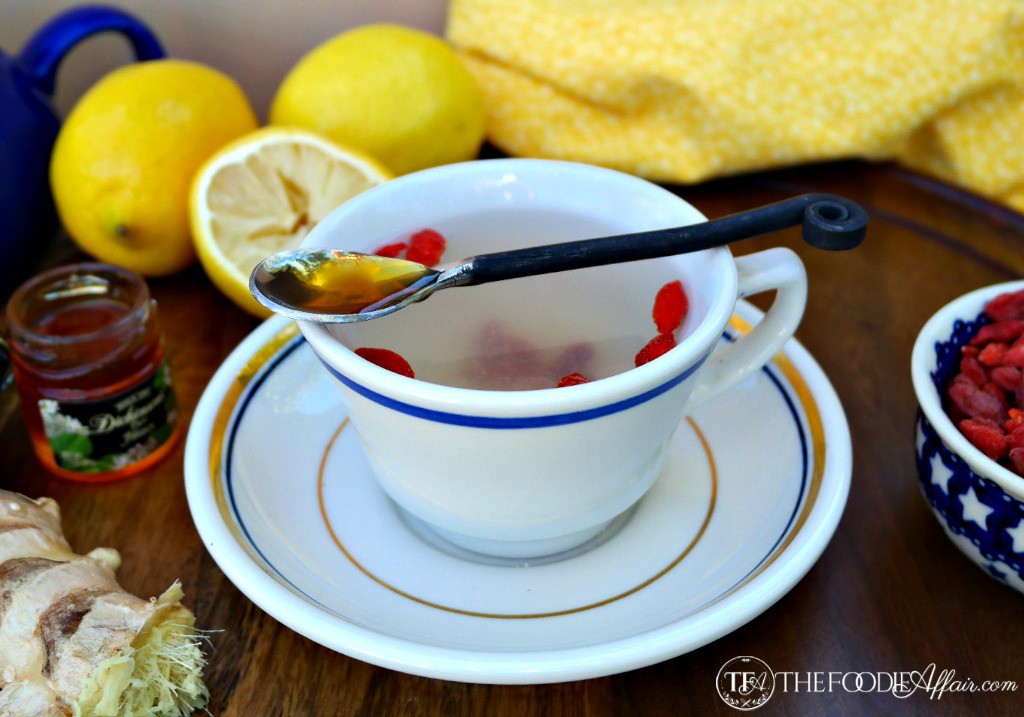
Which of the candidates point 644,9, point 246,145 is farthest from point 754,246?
point 246,145

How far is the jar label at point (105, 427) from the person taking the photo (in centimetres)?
72

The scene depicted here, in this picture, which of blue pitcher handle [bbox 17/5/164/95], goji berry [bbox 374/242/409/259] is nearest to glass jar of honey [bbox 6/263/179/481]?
goji berry [bbox 374/242/409/259]

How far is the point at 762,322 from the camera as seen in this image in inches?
26.1

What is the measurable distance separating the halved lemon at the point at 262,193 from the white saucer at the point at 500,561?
0.54 ft

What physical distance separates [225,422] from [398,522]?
154 millimetres

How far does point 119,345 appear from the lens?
732 millimetres

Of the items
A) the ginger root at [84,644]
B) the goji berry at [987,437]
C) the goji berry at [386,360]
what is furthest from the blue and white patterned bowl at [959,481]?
the ginger root at [84,644]

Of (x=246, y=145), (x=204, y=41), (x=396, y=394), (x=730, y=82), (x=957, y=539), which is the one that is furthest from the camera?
(x=204, y=41)

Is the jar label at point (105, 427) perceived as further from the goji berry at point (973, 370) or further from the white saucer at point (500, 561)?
the goji berry at point (973, 370)

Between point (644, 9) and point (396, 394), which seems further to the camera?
point (644, 9)

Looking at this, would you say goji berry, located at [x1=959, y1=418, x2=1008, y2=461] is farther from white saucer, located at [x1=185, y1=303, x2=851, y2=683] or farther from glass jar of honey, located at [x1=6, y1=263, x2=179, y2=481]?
glass jar of honey, located at [x1=6, y1=263, x2=179, y2=481]

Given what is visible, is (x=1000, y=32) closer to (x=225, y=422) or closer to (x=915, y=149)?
(x=915, y=149)

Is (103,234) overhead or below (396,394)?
below

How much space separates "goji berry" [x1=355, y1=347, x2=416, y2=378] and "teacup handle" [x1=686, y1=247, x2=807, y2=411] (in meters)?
0.20
